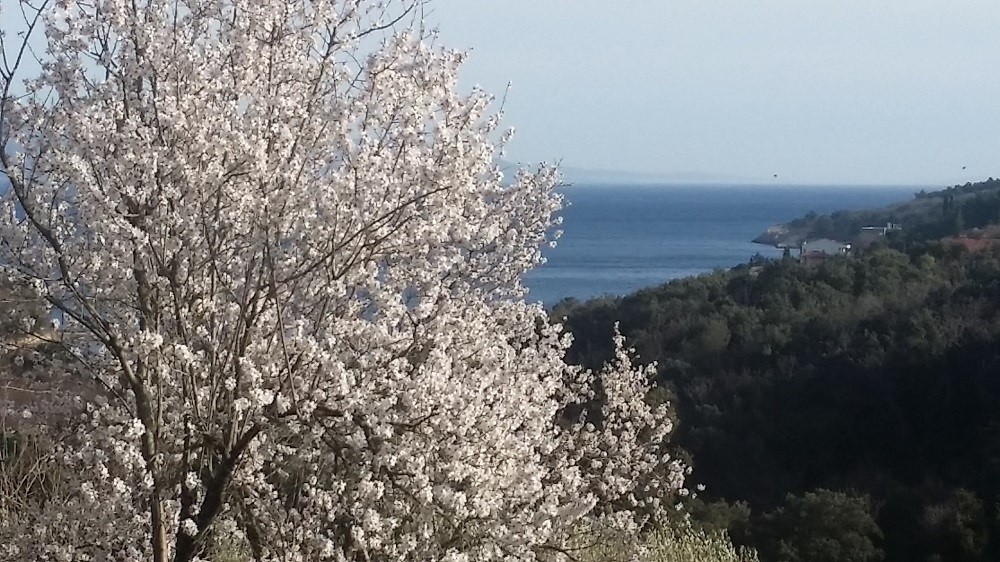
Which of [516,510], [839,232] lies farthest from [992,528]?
[839,232]

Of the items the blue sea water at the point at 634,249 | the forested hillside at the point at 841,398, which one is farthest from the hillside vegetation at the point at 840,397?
the blue sea water at the point at 634,249

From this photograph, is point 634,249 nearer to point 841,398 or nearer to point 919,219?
point 919,219

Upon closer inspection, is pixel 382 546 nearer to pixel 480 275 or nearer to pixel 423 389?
pixel 423 389

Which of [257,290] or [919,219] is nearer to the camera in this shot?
[257,290]

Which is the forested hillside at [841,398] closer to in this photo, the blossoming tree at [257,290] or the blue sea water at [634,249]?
the blue sea water at [634,249]

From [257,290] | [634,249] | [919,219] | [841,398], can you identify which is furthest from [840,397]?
[634,249]

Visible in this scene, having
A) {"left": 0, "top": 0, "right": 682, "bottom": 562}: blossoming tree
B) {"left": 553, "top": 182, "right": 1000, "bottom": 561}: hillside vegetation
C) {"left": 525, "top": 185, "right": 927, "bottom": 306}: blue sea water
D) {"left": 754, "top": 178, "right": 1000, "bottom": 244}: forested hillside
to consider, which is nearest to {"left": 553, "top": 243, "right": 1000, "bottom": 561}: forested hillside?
{"left": 553, "top": 182, "right": 1000, "bottom": 561}: hillside vegetation
